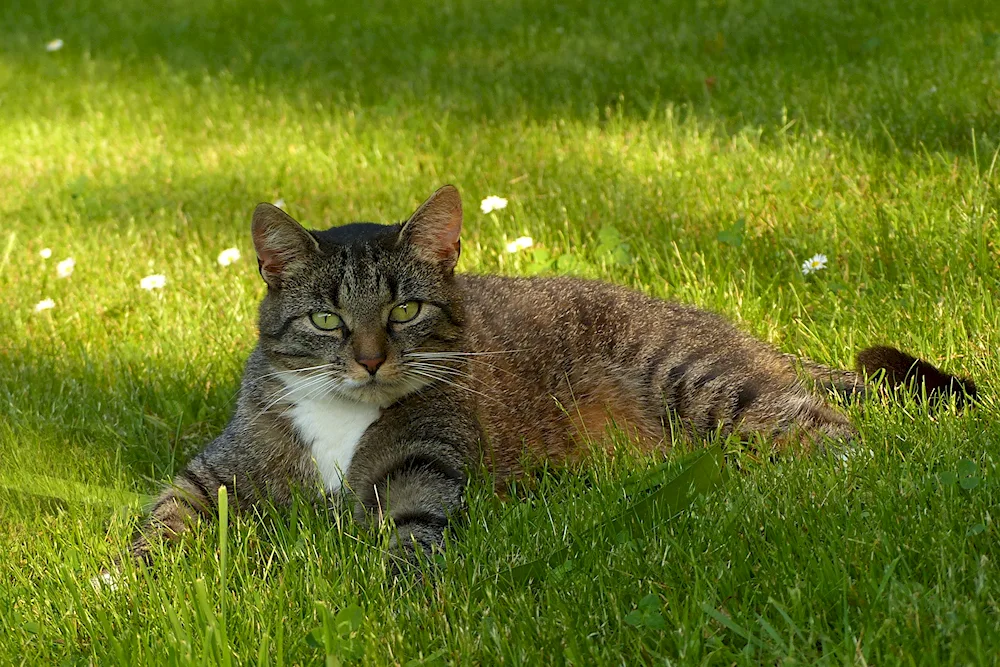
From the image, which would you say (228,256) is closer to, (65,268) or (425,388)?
(65,268)

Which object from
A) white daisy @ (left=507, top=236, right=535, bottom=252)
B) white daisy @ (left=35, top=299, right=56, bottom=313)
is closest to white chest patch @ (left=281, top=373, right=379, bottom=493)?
white daisy @ (left=507, top=236, right=535, bottom=252)

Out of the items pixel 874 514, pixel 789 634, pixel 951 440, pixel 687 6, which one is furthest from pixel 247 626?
pixel 687 6

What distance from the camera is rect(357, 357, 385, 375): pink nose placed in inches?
141

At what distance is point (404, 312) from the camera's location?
3748 millimetres

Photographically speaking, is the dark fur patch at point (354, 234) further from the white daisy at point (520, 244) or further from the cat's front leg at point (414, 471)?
the white daisy at point (520, 244)

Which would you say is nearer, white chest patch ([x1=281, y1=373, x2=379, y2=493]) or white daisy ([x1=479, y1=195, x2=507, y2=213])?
white chest patch ([x1=281, y1=373, x2=379, y2=493])

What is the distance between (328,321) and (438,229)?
0.49 metres

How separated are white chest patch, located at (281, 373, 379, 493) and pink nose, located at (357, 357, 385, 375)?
0.17m

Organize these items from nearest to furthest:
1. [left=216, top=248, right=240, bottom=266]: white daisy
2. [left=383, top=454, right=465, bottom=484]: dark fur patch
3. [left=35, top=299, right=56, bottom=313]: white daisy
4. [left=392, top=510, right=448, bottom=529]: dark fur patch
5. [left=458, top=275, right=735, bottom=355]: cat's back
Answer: [left=392, top=510, right=448, bottom=529]: dark fur patch → [left=383, top=454, right=465, bottom=484]: dark fur patch → [left=458, top=275, right=735, bottom=355]: cat's back → [left=35, top=299, right=56, bottom=313]: white daisy → [left=216, top=248, right=240, bottom=266]: white daisy

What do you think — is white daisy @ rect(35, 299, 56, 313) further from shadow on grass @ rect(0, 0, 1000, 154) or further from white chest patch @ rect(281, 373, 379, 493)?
shadow on grass @ rect(0, 0, 1000, 154)

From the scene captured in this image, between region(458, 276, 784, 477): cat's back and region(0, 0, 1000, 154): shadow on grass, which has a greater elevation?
region(0, 0, 1000, 154): shadow on grass

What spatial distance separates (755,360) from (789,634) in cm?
173

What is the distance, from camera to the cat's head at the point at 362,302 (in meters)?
3.65

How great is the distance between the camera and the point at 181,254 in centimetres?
605
